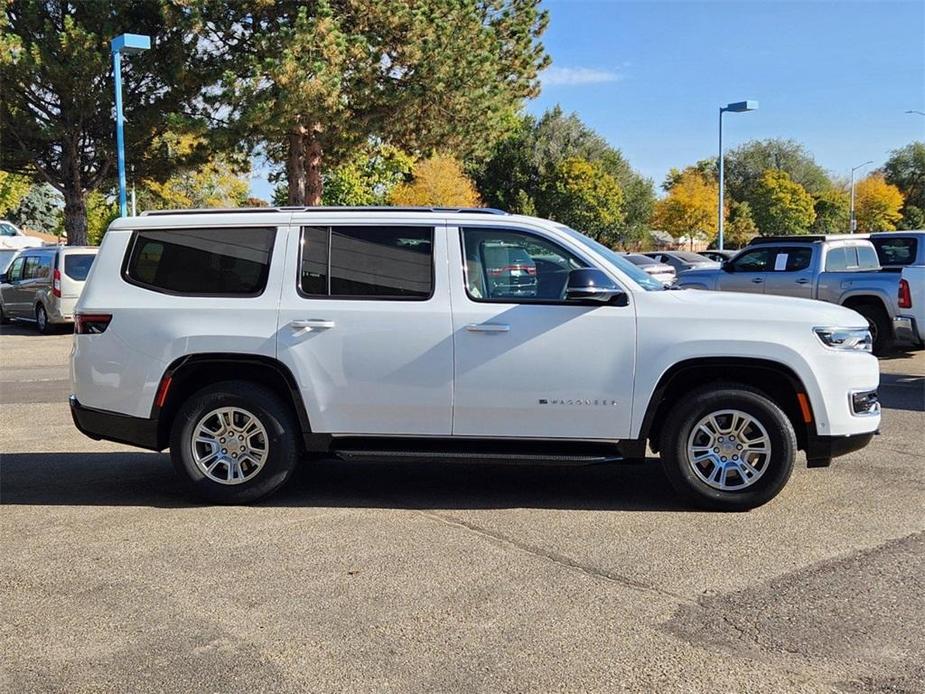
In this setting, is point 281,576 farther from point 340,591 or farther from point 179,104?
point 179,104

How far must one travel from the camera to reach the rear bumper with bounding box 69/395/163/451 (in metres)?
5.89

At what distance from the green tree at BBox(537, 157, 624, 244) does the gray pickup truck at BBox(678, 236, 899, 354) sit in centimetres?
4425

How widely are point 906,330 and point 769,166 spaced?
7019 cm

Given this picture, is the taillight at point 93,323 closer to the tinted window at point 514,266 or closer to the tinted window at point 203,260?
the tinted window at point 203,260

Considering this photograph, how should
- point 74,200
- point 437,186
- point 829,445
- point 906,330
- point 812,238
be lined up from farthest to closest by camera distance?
1. point 437,186
2. point 74,200
3. point 812,238
4. point 906,330
5. point 829,445

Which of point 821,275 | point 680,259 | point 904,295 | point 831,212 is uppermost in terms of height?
point 831,212

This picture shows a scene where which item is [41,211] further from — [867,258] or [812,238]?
[867,258]

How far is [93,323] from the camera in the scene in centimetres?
590

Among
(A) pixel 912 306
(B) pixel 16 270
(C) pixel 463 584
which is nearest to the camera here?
(C) pixel 463 584

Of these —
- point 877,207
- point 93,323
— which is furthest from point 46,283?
point 877,207

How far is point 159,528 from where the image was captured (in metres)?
5.47

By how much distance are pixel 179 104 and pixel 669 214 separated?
4020 cm

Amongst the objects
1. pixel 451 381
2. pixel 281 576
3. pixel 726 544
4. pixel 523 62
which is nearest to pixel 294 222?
pixel 451 381

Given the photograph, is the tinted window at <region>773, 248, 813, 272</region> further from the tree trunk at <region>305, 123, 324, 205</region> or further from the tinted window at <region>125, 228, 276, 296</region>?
the tree trunk at <region>305, 123, 324, 205</region>
